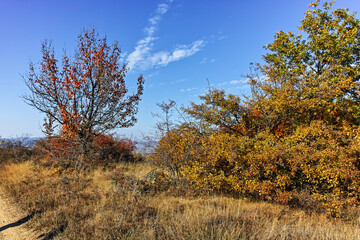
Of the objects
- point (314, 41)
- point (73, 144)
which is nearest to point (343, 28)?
point (314, 41)

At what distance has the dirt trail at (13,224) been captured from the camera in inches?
190

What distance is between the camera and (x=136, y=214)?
17.4 ft

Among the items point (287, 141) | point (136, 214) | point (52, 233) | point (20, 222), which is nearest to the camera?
point (52, 233)

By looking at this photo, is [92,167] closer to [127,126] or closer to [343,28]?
[127,126]

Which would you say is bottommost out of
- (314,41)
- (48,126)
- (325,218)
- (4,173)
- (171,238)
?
(325,218)

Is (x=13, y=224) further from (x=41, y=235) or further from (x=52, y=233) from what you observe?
(x=52, y=233)

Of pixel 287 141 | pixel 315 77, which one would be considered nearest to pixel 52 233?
pixel 287 141

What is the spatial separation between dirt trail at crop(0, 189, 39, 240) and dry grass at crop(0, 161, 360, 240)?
25 cm

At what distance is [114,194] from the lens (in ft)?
23.3

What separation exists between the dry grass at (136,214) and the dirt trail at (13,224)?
0.25 m

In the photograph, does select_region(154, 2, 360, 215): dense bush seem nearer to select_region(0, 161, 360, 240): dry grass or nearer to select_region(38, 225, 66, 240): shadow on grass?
select_region(0, 161, 360, 240): dry grass

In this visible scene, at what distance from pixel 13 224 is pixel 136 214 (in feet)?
11.0

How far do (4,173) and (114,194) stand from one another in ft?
21.8

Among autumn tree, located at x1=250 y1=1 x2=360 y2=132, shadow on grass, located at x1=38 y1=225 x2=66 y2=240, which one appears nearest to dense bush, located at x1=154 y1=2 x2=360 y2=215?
autumn tree, located at x1=250 y1=1 x2=360 y2=132
